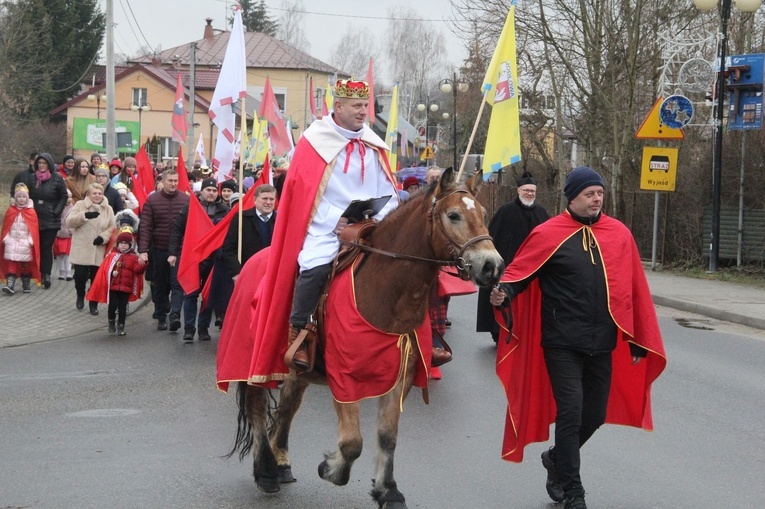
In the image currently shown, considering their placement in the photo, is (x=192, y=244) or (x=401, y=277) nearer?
Answer: (x=401, y=277)

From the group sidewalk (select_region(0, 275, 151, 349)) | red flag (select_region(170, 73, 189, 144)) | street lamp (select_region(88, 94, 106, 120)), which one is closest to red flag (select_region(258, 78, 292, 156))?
red flag (select_region(170, 73, 189, 144))

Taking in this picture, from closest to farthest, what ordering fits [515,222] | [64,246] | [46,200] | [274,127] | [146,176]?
[515,222] → [46,200] → [64,246] → [146,176] → [274,127]

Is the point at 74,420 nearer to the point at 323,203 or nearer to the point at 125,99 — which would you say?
the point at 323,203

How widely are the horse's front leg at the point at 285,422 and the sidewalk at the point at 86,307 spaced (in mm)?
6537

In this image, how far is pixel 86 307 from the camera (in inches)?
606

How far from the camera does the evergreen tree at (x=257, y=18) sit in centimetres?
10475

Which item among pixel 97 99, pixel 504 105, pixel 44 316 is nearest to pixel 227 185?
pixel 44 316

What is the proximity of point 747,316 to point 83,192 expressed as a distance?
1064cm

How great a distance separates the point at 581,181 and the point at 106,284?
28.4ft

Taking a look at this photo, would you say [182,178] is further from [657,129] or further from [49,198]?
[657,129]

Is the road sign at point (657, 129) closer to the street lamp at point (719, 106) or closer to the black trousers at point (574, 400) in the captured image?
the street lamp at point (719, 106)

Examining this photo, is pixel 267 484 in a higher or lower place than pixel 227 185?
lower

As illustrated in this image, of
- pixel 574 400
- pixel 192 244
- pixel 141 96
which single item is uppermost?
pixel 141 96

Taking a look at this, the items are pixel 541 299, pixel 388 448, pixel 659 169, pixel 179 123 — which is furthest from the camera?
pixel 179 123
